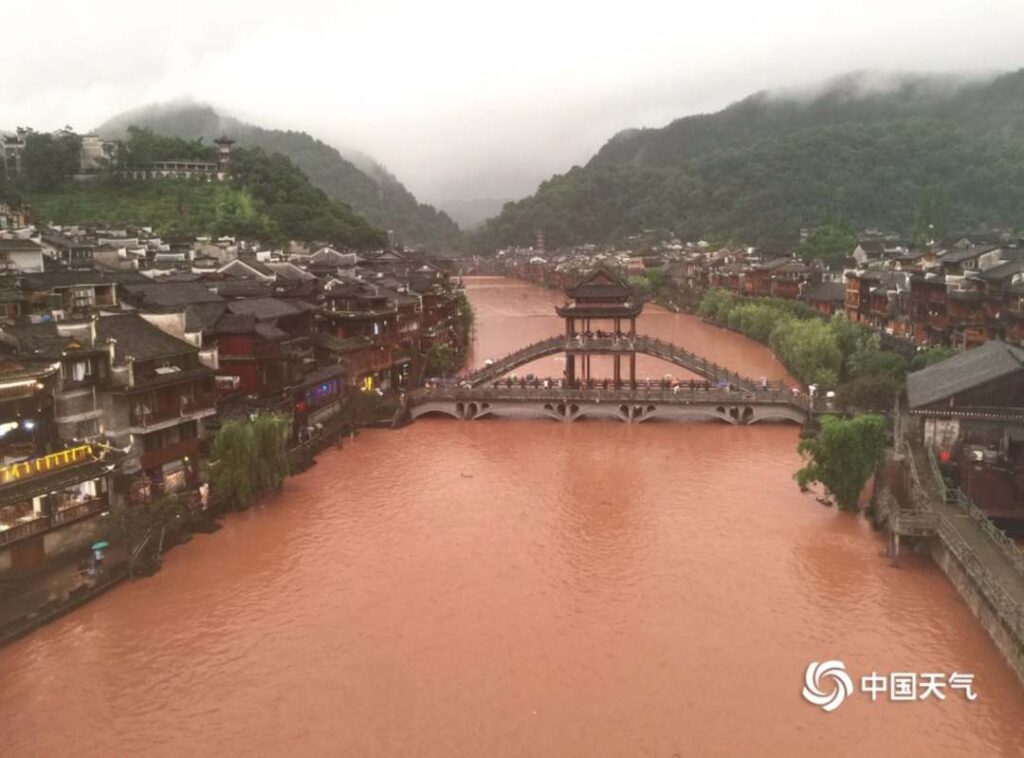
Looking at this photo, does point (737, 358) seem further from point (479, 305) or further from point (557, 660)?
point (479, 305)

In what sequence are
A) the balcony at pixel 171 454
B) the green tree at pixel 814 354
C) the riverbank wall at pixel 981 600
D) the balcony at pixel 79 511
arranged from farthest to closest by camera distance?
the green tree at pixel 814 354
the balcony at pixel 171 454
the balcony at pixel 79 511
the riverbank wall at pixel 981 600

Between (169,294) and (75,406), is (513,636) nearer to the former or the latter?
(75,406)

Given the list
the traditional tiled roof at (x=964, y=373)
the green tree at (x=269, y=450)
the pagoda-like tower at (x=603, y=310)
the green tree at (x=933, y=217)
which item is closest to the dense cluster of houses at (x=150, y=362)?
the green tree at (x=269, y=450)

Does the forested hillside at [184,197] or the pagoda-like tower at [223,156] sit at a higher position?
the pagoda-like tower at [223,156]

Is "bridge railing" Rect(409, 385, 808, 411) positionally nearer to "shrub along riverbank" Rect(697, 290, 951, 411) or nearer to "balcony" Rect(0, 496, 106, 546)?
"shrub along riverbank" Rect(697, 290, 951, 411)

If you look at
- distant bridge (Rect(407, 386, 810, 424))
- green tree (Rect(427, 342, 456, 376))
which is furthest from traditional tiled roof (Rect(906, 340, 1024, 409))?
green tree (Rect(427, 342, 456, 376))

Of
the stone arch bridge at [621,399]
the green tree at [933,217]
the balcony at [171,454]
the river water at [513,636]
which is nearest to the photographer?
the river water at [513,636]

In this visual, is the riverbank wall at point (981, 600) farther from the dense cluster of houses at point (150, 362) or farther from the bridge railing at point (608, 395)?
the dense cluster of houses at point (150, 362)

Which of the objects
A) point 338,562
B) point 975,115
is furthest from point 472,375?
point 975,115
